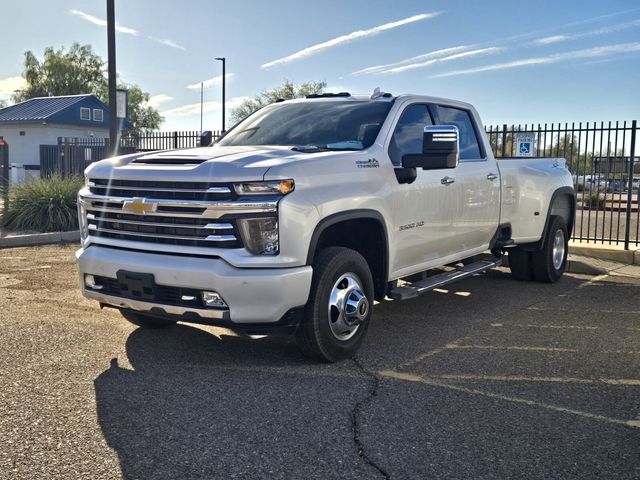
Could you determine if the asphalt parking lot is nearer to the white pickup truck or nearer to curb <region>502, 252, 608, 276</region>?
the white pickup truck

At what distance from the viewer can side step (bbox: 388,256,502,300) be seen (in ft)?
18.0

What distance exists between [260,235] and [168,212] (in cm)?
67

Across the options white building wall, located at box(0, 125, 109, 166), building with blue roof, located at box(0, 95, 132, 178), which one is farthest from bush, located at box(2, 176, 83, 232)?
white building wall, located at box(0, 125, 109, 166)

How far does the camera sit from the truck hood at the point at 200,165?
14.4ft

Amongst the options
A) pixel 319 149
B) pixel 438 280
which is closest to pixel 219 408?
pixel 319 149

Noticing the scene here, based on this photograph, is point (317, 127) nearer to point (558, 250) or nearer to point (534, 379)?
point (534, 379)

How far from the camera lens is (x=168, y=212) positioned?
4.54 metres

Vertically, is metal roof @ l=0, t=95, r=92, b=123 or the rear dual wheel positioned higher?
metal roof @ l=0, t=95, r=92, b=123

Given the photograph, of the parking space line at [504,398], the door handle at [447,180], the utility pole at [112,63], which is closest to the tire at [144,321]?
the parking space line at [504,398]

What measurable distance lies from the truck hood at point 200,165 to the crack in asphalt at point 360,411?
5.10 feet

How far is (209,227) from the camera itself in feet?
14.4

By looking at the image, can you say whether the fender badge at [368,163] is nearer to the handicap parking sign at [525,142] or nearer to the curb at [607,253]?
the curb at [607,253]

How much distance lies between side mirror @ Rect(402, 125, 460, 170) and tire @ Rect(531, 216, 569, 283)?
132 inches

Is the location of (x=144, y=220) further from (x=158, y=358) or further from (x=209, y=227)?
(x=158, y=358)
